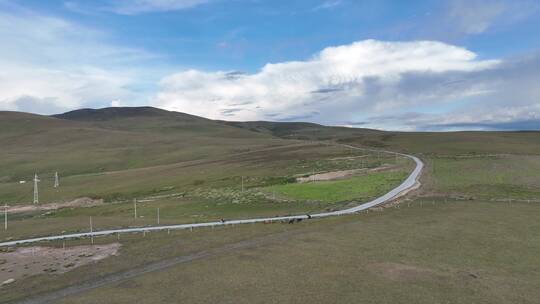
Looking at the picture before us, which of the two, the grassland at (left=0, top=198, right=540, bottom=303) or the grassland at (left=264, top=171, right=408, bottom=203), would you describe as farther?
the grassland at (left=264, top=171, right=408, bottom=203)

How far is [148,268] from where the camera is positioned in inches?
1363

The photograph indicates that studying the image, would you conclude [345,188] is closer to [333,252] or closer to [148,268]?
[333,252]

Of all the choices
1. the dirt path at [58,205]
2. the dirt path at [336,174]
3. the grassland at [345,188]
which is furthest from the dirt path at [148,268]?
the dirt path at [58,205]

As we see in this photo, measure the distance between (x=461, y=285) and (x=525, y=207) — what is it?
33.6 m

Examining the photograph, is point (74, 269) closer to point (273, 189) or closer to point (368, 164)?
point (273, 189)

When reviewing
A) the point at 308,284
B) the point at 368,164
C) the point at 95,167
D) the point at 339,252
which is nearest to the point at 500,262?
→ the point at 339,252

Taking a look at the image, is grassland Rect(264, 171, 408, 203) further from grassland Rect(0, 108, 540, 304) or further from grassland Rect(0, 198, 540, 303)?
grassland Rect(0, 198, 540, 303)

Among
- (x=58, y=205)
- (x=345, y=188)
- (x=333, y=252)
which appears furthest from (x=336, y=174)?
(x=333, y=252)

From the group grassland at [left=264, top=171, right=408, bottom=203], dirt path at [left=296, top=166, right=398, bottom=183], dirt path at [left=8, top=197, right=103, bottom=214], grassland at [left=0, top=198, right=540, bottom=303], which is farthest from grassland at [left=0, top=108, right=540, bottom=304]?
dirt path at [left=8, top=197, right=103, bottom=214]

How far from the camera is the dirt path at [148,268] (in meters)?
29.0

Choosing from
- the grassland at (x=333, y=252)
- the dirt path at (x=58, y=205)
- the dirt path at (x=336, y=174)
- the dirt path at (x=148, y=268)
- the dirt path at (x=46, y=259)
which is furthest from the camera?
the dirt path at (x=58, y=205)

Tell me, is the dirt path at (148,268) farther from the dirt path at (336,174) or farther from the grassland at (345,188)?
the dirt path at (336,174)

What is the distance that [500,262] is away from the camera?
32469 millimetres

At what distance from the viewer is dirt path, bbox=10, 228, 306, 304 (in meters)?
29.0
